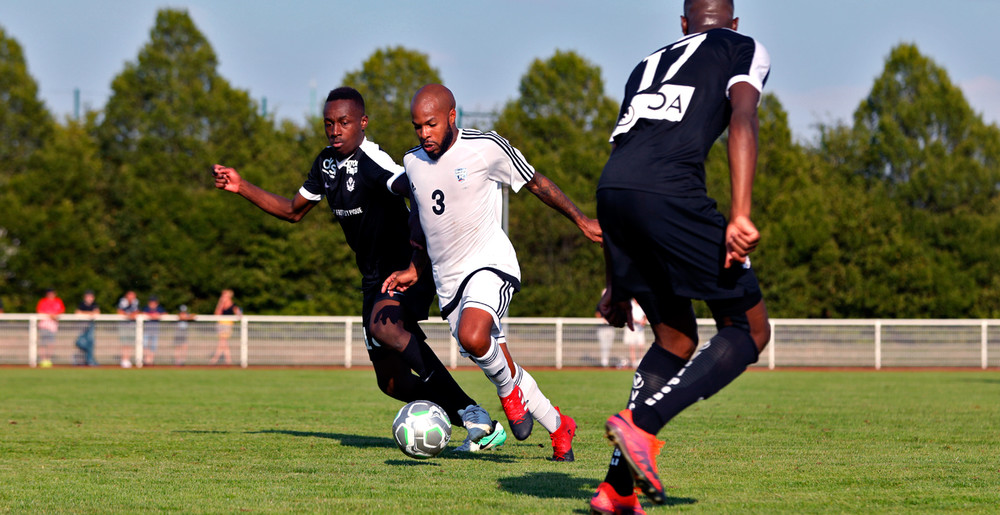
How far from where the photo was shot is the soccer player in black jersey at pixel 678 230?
12.7 ft

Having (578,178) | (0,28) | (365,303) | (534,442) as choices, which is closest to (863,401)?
(534,442)

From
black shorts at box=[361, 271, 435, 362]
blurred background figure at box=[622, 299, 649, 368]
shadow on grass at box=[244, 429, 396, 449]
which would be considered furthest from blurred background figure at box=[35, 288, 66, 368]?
black shorts at box=[361, 271, 435, 362]

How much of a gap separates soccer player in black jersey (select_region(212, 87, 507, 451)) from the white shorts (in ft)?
2.76

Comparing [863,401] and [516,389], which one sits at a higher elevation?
[516,389]

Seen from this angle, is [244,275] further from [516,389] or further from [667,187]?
[667,187]

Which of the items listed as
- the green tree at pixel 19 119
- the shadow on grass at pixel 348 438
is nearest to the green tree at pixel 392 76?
the green tree at pixel 19 119

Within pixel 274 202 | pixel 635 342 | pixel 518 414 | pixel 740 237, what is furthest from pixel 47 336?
pixel 740 237

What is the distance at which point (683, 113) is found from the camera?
13.3ft

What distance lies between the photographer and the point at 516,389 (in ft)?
20.8

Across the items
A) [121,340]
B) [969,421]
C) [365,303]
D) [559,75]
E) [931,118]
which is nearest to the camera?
[365,303]

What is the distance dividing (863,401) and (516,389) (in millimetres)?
8707

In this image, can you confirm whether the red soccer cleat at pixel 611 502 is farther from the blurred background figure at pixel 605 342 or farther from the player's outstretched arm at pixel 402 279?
the blurred background figure at pixel 605 342

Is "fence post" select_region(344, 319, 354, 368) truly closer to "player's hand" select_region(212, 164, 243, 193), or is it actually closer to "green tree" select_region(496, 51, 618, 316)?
"green tree" select_region(496, 51, 618, 316)

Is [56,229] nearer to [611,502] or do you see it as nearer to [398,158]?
[398,158]
